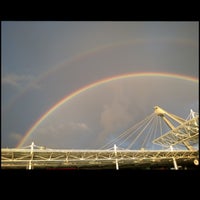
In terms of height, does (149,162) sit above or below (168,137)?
below

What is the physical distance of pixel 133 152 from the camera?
25516 millimetres

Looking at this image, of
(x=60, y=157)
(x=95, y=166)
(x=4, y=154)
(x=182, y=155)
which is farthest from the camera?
(x=182, y=155)

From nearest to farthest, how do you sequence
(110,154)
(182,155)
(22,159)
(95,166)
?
(22,159) < (110,154) < (95,166) < (182,155)

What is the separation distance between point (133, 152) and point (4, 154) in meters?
14.4

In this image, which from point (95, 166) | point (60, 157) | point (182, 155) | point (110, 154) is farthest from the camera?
point (182, 155)

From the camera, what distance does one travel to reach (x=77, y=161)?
2455 cm
